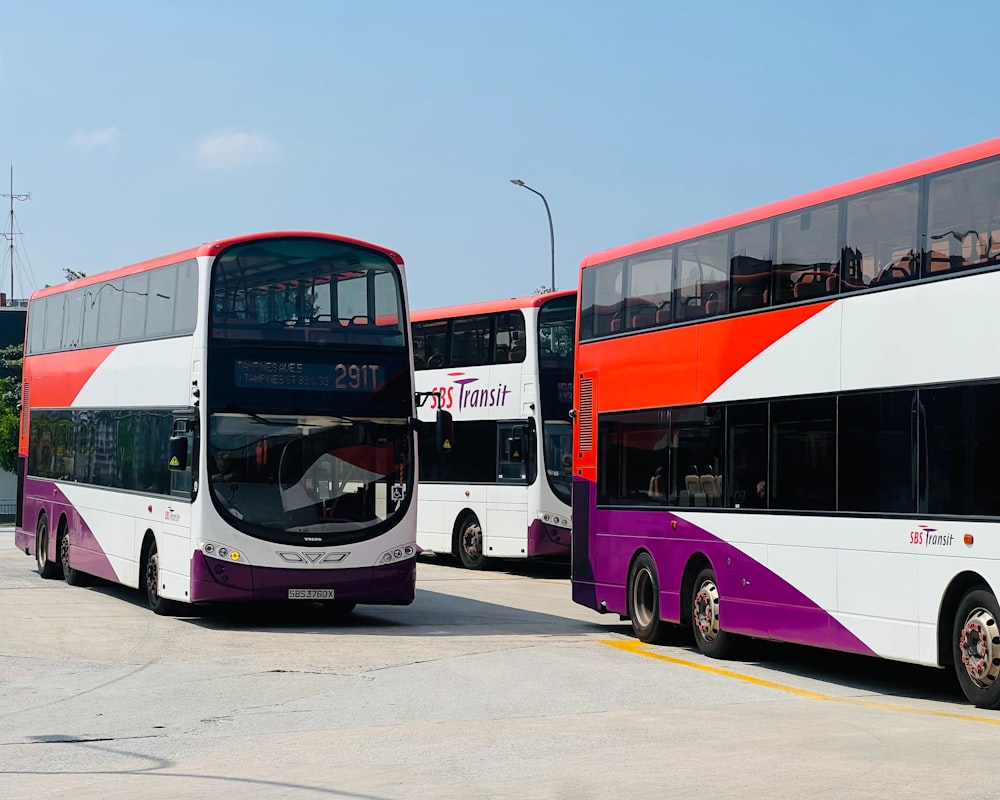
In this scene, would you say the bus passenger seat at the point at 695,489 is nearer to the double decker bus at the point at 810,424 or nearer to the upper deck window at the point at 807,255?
the double decker bus at the point at 810,424

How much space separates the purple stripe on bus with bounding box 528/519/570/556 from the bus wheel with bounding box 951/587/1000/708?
16304 millimetres

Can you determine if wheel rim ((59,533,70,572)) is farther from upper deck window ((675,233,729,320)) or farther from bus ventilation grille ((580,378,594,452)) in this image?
upper deck window ((675,233,729,320))

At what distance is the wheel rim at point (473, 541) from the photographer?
30.5m

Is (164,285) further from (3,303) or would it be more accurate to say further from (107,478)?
(3,303)

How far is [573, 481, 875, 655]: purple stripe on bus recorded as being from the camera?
14586 mm

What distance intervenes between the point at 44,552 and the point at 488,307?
8.78 meters

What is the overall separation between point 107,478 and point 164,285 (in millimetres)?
3656

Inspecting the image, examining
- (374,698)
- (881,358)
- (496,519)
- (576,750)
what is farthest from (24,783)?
(496,519)

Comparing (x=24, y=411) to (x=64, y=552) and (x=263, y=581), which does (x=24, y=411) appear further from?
(x=263, y=581)

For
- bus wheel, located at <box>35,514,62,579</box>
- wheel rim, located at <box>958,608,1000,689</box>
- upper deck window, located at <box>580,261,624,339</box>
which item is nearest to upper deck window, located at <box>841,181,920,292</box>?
wheel rim, located at <box>958,608,1000,689</box>

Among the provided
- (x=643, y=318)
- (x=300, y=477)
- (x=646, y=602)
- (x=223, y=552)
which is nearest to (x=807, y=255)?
(x=643, y=318)

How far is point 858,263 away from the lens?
13.9 m

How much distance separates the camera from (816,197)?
580 inches

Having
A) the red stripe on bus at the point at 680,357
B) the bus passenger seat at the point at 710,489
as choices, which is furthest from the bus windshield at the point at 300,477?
the bus passenger seat at the point at 710,489
